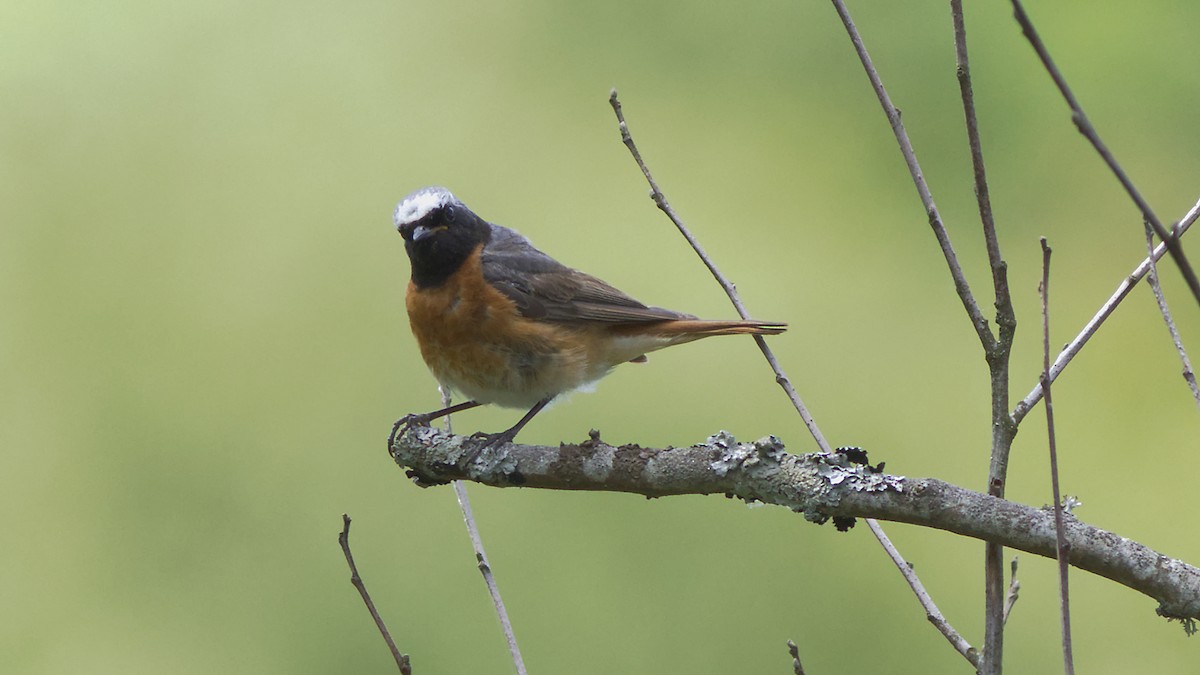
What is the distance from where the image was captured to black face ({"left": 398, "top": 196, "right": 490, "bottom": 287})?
13.0 ft

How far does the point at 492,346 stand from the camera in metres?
3.82

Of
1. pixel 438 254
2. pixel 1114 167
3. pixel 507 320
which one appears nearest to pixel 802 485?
pixel 1114 167

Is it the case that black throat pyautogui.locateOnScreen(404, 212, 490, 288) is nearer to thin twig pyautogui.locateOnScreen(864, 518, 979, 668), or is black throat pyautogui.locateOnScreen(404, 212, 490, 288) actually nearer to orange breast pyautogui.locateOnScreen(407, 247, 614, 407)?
orange breast pyautogui.locateOnScreen(407, 247, 614, 407)

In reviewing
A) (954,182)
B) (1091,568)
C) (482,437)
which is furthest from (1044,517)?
(954,182)

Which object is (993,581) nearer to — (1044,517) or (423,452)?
(1044,517)

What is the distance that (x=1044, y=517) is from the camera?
2.10m

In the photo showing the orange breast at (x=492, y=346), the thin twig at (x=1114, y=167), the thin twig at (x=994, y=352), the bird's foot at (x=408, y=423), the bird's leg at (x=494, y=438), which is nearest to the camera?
the thin twig at (x=1114, y=167)

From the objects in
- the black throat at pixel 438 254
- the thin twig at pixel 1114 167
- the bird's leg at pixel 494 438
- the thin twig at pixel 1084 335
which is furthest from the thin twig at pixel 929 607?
the black throat at pixel 438 254

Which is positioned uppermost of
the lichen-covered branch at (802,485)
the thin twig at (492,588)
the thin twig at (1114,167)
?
the thin twig at (1114,167)

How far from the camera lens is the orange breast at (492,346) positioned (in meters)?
3.82

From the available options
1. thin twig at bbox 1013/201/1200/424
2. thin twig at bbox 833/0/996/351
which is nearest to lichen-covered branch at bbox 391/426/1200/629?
thin twig at bbox 1013/201/1200/424

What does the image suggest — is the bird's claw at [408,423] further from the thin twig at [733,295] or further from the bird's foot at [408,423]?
the thin twig at [733,295]

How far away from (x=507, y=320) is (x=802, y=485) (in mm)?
1626

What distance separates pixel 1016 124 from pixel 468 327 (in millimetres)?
3502
